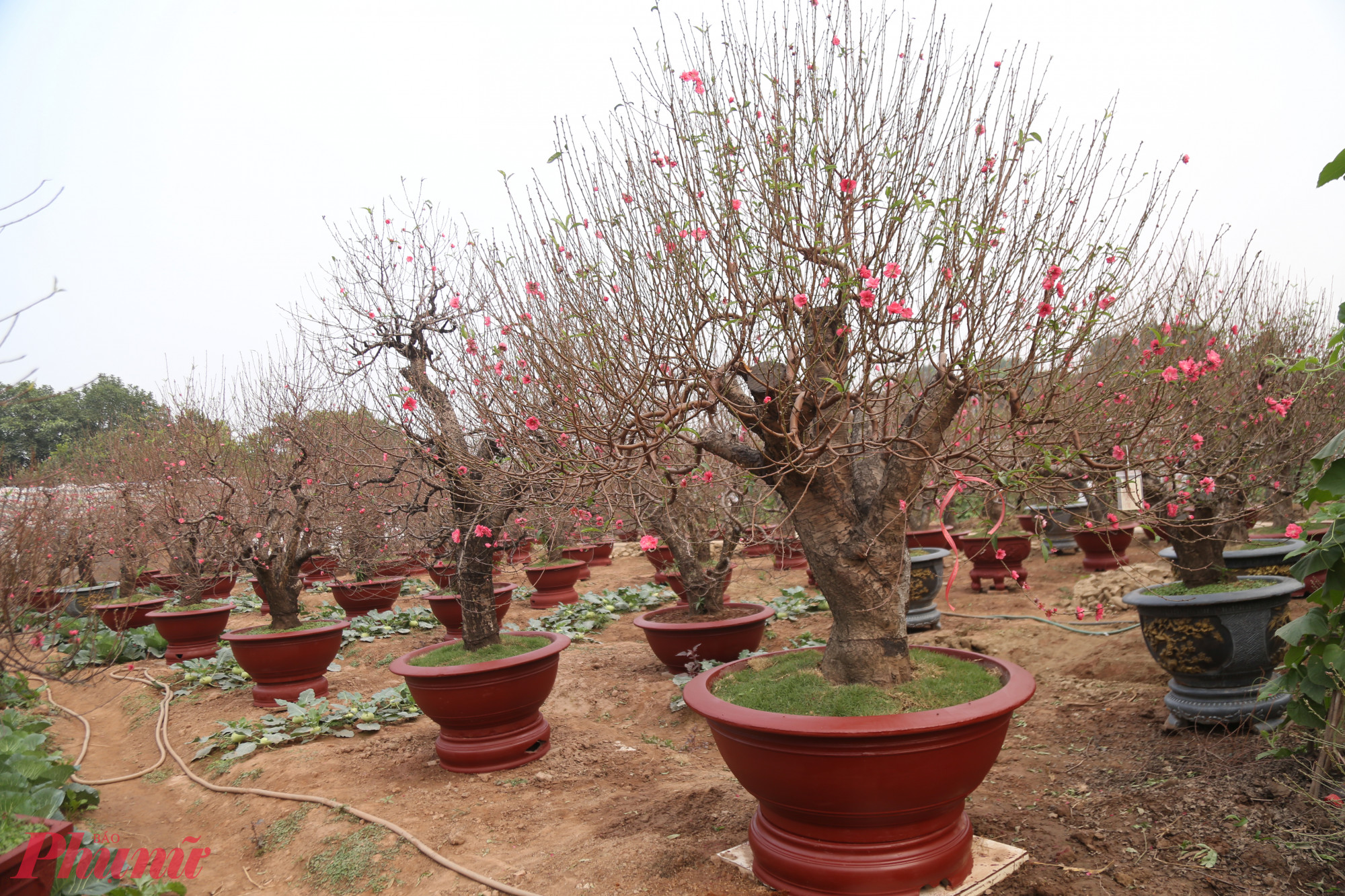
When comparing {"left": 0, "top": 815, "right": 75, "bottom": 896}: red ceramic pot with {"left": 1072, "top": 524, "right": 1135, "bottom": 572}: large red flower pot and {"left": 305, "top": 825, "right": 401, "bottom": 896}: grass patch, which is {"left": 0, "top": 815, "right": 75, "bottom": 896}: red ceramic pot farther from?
{"left": 1072, "top": 524, "right": 1135, "bottom": 572}: large red flower pot

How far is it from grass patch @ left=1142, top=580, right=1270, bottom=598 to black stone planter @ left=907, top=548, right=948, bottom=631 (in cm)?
316

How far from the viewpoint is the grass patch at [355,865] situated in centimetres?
345

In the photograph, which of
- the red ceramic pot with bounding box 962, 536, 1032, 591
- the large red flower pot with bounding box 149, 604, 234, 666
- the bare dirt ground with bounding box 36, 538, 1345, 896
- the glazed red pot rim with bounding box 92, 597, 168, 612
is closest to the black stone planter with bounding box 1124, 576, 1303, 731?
the bare dirt ground with bounding box 36, 538, 1345, 896

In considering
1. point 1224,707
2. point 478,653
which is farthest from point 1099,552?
point 478,653

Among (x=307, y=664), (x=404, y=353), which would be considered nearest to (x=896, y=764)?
(x=404, y=353)

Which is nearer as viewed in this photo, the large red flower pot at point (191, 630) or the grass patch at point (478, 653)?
the grass patch at point (478, 653)

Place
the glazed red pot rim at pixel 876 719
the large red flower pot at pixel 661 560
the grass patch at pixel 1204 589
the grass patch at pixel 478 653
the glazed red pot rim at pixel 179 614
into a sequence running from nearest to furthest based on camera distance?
the glazed red pot rim at pixel 876 719, the grass patch at pixel 1204 589, the grass patch at pixel 478 653, the glazed red pot rim at pixel 179 614, the large red flower pot at pixel 661 560

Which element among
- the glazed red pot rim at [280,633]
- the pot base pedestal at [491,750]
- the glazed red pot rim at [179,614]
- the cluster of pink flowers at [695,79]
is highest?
the cluster of pink flowers at [695,79]

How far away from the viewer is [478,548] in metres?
5.26

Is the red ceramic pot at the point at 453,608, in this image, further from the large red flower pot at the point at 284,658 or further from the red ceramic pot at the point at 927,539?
the red ceramic pot at the point at 927,539

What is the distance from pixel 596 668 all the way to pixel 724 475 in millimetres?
2555

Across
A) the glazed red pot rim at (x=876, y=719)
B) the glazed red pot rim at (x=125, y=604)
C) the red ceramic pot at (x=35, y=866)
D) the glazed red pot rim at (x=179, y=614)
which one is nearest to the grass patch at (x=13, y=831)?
the red ceramic pot at (x=35, y=866)

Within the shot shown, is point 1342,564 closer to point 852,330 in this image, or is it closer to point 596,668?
point 852,330

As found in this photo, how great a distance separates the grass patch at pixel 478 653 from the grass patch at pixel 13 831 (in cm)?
226
